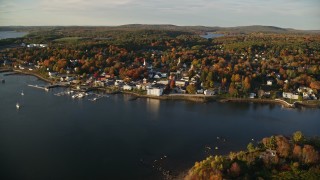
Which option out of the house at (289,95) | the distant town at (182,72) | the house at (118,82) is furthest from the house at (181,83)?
the house at (289,95)

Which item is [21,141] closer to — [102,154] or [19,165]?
[19,165]

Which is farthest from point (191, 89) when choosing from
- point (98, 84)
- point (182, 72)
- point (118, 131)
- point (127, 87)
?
point (118, 131)

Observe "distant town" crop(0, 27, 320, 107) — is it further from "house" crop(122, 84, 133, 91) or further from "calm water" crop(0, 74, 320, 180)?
"calm water" crop(0, 74, 320, 180)

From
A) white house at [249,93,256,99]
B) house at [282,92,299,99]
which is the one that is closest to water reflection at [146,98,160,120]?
white house at [249,93,256,99]

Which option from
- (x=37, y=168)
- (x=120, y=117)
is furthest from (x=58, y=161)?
(x=120, y=117)

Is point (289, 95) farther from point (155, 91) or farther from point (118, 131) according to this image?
point (118, 131)

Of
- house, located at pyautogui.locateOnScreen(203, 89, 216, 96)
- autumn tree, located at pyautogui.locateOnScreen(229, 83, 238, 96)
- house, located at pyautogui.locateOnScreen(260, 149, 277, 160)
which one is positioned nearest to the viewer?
house, located at pyautogui.locateOnScreen(260, 149, 277, 160)
